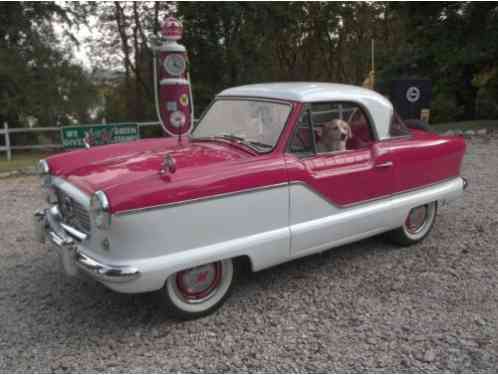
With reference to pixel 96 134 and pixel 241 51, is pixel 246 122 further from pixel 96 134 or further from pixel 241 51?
pixel 241 51

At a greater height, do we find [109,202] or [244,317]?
[109,202]

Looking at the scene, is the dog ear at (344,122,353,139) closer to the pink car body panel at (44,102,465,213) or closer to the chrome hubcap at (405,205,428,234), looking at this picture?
the pink car body panel at (44,102,465,213)

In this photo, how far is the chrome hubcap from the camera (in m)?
4.52

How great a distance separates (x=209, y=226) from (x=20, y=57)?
16.7 m

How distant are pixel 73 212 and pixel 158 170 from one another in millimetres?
766

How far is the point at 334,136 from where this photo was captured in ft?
12.6

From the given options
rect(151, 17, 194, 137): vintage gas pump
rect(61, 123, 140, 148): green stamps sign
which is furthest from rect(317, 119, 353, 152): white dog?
rect(61, 123, 140, 148): green stamps sign

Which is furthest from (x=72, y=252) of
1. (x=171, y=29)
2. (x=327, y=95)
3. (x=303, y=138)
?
(x=171, y=29)

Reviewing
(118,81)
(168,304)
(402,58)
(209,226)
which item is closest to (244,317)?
(168,304)

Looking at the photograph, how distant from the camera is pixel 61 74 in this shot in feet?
58.0

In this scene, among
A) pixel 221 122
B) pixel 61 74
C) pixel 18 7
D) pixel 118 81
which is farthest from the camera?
pixel 118 81

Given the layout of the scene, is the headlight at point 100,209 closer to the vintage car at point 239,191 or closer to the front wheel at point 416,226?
the vintage car at point 239,191

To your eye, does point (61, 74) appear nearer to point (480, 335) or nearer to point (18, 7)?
point (18, 7)

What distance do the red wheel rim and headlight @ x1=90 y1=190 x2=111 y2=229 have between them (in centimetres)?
67
